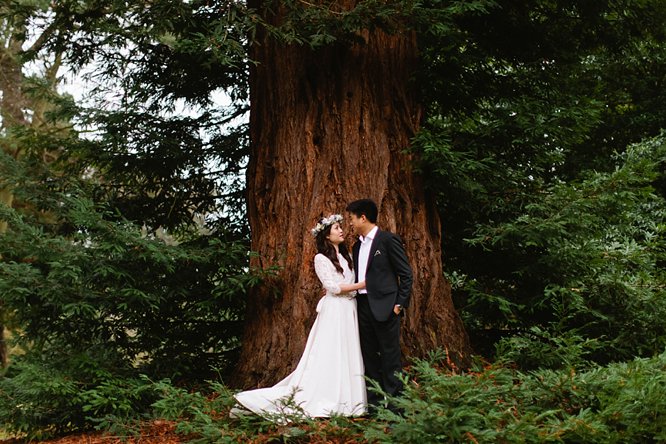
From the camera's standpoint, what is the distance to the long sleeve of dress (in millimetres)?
6504

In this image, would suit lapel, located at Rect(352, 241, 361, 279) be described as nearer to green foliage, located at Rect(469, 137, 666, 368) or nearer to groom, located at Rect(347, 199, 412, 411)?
groom, located at Rect(347, 199, 412, 411)

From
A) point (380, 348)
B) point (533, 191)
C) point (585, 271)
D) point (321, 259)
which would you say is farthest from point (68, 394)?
point (585, 271)

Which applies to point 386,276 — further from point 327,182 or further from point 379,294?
point 327,182

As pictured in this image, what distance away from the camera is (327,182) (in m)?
7.53

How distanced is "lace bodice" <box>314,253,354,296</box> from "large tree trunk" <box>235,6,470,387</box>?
2.29ft

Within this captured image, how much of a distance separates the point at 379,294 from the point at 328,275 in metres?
0.55

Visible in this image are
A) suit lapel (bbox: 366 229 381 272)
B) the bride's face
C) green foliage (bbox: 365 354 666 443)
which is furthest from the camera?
the bride's face

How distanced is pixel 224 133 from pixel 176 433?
4820 millimetres

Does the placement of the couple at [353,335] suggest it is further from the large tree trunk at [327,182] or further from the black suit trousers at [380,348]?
the large tree trunk at [327,182]

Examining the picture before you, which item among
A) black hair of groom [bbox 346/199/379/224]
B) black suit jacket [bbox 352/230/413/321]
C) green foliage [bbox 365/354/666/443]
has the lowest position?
green foliage [bbox 365/354/666/443]

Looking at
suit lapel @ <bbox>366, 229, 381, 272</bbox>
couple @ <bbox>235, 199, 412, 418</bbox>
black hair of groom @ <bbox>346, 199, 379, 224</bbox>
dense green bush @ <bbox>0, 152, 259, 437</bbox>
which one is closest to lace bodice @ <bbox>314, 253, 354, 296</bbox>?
couple @ <bbox>235, 199, 412, 418</bbox>

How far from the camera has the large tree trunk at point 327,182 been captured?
7.41m

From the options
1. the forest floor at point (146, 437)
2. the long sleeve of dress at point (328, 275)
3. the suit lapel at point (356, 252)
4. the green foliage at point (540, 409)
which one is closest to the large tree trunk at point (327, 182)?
the suit lapel at point (356, 252)

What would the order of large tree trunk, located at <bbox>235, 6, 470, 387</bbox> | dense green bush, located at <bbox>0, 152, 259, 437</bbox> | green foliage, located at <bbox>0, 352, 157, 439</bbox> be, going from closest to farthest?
green foliage, located at <bbox>0, 352, 157, 439</bbox> → dense green bush, located at <bbox>0, 152, 259, 437</bbox> → large tree trunk, located at <bbox>235, 6, 470, 387</bbox>
